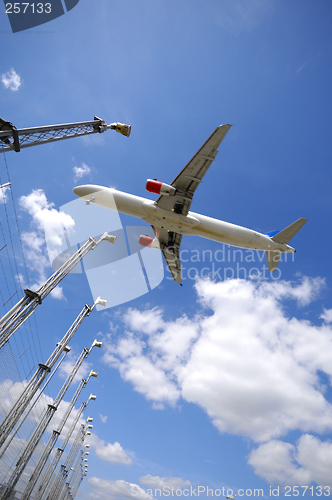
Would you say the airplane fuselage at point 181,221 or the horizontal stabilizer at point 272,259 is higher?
the horizontal stabilizer at point 272,259

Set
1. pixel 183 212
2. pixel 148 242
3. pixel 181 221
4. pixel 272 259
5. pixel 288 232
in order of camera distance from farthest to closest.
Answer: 1. pixel 148 242
2. pixel 272 259
3. pixel 288 232
4. pixel 181 221
5. pixel 183 212

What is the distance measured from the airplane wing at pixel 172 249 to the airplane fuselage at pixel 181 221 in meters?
4.87

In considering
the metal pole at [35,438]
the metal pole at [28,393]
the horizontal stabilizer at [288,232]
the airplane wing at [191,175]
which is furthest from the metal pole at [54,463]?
the horizontal stabilizer at [288,232]

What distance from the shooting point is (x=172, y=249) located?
108 feet

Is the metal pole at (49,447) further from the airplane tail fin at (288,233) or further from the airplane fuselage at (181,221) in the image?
the airplane tail fin at (288,233)

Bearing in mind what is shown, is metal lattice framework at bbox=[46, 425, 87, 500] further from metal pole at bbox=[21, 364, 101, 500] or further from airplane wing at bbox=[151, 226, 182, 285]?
airplane wing at bbox=[151, 226, 182, 285]

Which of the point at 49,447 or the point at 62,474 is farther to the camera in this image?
the point at 62,474

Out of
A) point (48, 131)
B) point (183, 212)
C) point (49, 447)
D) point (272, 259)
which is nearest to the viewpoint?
point (48, 131)

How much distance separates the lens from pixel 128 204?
26.8m

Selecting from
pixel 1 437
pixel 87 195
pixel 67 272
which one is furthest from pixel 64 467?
pixel 87 195

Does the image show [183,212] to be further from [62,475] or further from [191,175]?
[62,475]

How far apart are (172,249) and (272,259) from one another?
1287cm

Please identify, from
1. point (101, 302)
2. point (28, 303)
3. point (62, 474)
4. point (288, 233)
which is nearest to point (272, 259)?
point (288, 233)

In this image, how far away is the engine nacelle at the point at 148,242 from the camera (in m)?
32.6
